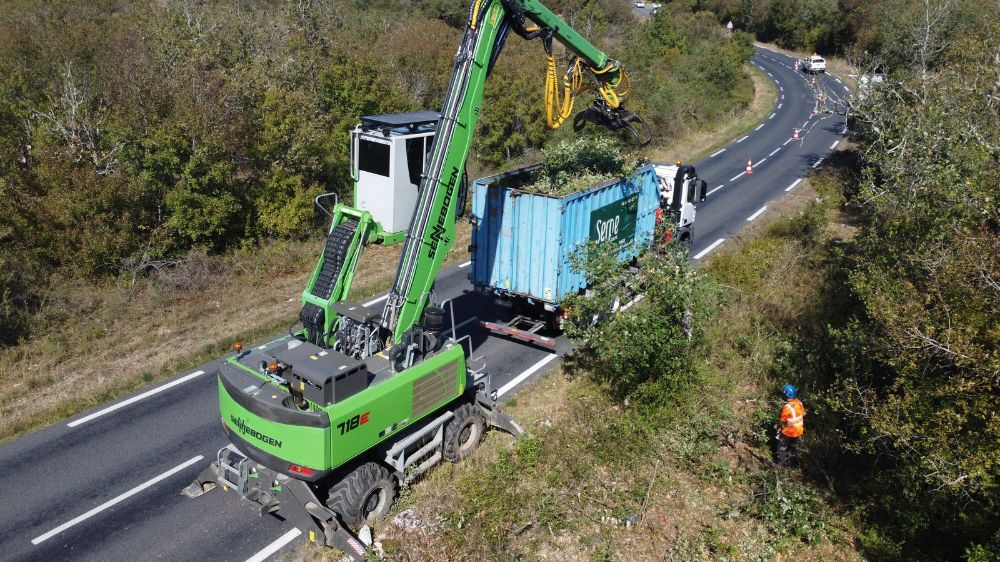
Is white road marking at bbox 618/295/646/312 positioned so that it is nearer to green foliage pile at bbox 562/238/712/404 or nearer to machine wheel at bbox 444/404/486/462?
green foliage pile at bbox 562/238/712/404

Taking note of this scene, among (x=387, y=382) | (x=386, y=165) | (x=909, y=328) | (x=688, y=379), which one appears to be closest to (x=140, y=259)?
(x=386, y=165)

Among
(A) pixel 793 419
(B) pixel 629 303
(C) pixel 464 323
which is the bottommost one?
(C) pixel 464 323

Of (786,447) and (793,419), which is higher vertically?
(793,419)

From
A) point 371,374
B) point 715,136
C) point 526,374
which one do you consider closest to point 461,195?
point 371,374

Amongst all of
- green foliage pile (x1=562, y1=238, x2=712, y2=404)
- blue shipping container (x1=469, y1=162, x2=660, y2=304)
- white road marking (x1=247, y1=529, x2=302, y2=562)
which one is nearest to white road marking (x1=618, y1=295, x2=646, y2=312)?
green foliage pile (x1=562, y1=238, x2=712, y2=404)

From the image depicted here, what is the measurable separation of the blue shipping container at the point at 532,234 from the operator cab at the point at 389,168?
2901 mm

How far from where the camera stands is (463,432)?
10.7 m

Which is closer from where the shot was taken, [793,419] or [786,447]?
[793,419]

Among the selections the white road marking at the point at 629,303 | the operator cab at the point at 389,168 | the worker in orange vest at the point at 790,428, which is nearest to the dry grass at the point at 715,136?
the white road marking at the point at 629,303

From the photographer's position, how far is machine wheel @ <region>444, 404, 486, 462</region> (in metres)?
10.3

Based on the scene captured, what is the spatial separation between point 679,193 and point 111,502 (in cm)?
1474

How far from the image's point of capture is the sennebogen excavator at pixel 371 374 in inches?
324

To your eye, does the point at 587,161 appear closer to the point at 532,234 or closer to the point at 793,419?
the point at 532,234

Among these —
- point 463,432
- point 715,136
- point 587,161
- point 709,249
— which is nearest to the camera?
point 463,432
